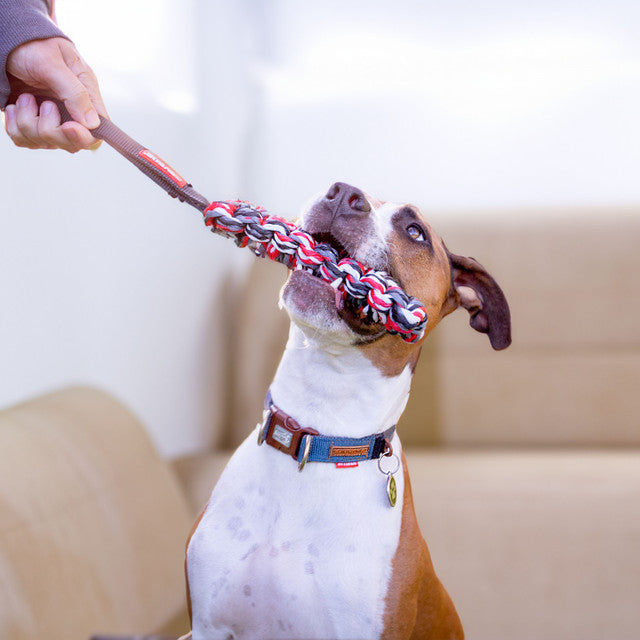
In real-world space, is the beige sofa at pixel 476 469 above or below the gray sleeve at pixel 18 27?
below

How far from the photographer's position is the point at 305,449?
1.62 metres

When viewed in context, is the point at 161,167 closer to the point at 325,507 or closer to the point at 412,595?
the point at 325,507

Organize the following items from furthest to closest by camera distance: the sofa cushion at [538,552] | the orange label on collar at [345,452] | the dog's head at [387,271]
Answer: the sofa cushion at [538,552] < the orange label on collar at [345,452] < the dog's head at [387,271]

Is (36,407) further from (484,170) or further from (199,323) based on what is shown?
(484,170)

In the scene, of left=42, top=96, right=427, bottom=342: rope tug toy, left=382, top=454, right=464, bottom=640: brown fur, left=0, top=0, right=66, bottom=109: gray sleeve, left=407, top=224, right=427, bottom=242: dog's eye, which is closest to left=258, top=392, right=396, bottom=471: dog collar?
left=382, top=454, right=464, bottom=640: brown fur

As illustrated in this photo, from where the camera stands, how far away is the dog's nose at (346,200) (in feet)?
5.21

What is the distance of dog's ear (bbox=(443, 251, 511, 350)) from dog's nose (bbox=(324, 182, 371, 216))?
1.15ft

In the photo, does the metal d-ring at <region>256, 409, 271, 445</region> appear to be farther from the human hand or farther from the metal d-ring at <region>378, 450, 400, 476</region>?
the human hand

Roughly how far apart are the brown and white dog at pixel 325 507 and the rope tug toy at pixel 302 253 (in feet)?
0.19

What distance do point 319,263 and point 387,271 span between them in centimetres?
21

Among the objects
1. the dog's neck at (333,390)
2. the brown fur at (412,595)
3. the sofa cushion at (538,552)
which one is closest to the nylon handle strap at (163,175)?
the dog's neck at (333,390)

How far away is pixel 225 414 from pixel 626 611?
1913 mm

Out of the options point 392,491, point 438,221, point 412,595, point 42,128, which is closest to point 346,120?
point 438,221

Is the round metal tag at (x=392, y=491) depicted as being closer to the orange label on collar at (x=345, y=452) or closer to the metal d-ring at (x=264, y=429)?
the orange label on collar at (x=345, y=452)
